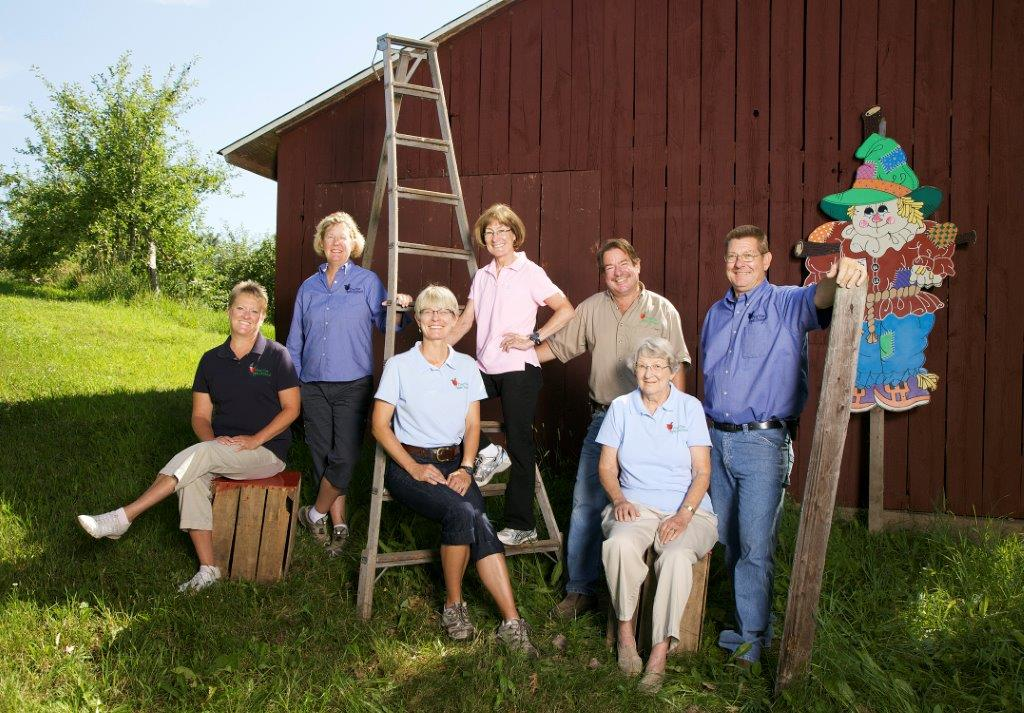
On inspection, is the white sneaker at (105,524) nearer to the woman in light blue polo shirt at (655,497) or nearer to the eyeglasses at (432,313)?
the eyeglasses at (432,313)

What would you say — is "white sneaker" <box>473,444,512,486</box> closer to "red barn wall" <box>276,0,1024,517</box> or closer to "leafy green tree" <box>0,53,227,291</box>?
"red barn wall" <box>276,0,1024,517</box>

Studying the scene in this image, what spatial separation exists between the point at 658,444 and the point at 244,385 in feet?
7.57

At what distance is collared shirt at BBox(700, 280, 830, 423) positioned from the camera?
3.71 m

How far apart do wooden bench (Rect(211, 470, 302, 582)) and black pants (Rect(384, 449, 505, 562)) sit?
2.36 feet

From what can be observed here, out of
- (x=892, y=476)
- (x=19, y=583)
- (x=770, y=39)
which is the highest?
(x=770, y=39)

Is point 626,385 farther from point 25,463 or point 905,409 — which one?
point 25,463

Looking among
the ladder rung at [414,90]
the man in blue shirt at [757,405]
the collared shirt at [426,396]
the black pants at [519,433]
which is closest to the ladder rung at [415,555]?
the black pants at [519,433]

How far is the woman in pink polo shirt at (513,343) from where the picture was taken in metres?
4.36

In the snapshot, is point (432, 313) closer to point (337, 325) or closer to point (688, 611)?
point (337, 325)

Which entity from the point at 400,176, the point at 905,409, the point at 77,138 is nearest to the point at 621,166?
the point at 400,176

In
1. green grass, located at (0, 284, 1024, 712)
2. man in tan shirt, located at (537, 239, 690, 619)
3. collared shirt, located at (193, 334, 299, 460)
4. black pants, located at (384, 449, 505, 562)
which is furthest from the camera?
collared shirt, located at (193, 334, 299, 460)

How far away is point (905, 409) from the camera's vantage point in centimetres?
580

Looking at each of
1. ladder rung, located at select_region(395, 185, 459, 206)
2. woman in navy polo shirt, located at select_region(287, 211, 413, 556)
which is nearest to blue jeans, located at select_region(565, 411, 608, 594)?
woman in navy polo shirt, located at select_region(287, 211, 413, 556)

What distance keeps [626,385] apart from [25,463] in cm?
471
